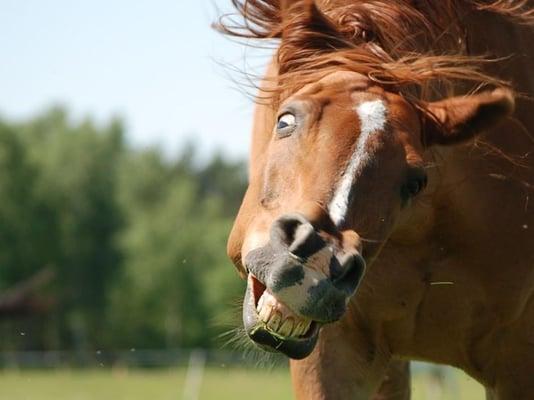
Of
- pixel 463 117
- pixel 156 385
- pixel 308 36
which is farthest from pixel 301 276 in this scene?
pixel 156 385

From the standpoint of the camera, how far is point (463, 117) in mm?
4312

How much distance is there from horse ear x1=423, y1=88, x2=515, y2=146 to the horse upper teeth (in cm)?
96

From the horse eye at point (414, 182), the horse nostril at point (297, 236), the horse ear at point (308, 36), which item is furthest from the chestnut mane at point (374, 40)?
the horse nostril at point (297, 236)

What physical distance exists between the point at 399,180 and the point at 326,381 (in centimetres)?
127

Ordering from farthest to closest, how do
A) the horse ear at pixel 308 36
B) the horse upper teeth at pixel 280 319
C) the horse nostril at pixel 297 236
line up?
the horse ear at pixel 308 36
the horse upper teeth at pixel 280 319
the horse nostril at pixel 297 236

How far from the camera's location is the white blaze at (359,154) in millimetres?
3900

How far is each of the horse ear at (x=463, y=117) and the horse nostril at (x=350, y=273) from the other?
0.78 metres

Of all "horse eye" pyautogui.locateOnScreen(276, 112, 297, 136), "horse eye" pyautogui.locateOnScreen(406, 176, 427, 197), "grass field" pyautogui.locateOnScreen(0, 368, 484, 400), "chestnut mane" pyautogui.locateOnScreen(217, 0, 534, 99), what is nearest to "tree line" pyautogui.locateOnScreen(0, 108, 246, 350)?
"grass field" pyautogui.locateOnScreen(0, 368, 484, 400)

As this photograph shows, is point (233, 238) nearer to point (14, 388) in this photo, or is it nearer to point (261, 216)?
point (261, 216)

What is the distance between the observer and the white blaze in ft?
12.8

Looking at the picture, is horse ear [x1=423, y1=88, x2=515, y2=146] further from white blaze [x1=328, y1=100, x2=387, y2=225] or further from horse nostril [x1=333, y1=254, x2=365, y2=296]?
horse nostril [x1=333, y1=254, x2=365, y2=296]

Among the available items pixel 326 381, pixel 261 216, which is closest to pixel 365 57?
pixel 261 216

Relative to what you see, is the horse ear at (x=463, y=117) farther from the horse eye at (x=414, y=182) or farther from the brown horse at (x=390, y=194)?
the horse eye at (x=414, y=182)

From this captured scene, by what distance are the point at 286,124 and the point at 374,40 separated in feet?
2.15
